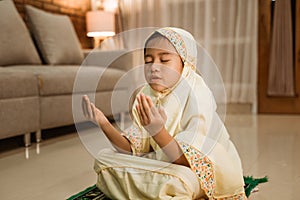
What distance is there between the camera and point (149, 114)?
2.93ft

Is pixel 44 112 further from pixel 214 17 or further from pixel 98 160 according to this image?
pixel 214 17

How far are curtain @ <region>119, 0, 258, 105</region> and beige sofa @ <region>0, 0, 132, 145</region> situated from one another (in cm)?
98

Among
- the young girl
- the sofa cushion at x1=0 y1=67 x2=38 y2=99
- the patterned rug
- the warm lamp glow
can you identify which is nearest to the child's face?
the young girl

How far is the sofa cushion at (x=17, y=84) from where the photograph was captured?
78.3 inches

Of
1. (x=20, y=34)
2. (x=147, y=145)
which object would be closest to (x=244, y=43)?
(x=20, y=34)

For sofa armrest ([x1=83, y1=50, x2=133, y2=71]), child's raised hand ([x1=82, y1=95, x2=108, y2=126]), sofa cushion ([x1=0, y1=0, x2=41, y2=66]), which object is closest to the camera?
child's raised hand ([x1=82, y1=95, x2=108, y2=126])

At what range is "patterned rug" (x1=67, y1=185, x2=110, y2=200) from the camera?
121 cm

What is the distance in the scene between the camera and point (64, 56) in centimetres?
314

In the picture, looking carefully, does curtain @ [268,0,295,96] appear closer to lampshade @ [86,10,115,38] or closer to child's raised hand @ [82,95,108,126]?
lampshade @ [86,10,115,38]

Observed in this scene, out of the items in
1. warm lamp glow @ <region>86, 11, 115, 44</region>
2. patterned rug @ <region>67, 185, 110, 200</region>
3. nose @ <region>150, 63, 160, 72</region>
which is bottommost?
patterned rug @ <region>67, 185, 110, 200</region>

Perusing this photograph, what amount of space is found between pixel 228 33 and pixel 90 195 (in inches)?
114

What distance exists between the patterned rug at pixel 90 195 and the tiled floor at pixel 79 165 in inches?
2.6

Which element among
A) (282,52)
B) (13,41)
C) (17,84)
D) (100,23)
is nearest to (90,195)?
(17,84)

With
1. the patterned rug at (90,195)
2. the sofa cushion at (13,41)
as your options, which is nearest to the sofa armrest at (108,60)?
the sofa cushion at (13,41)
